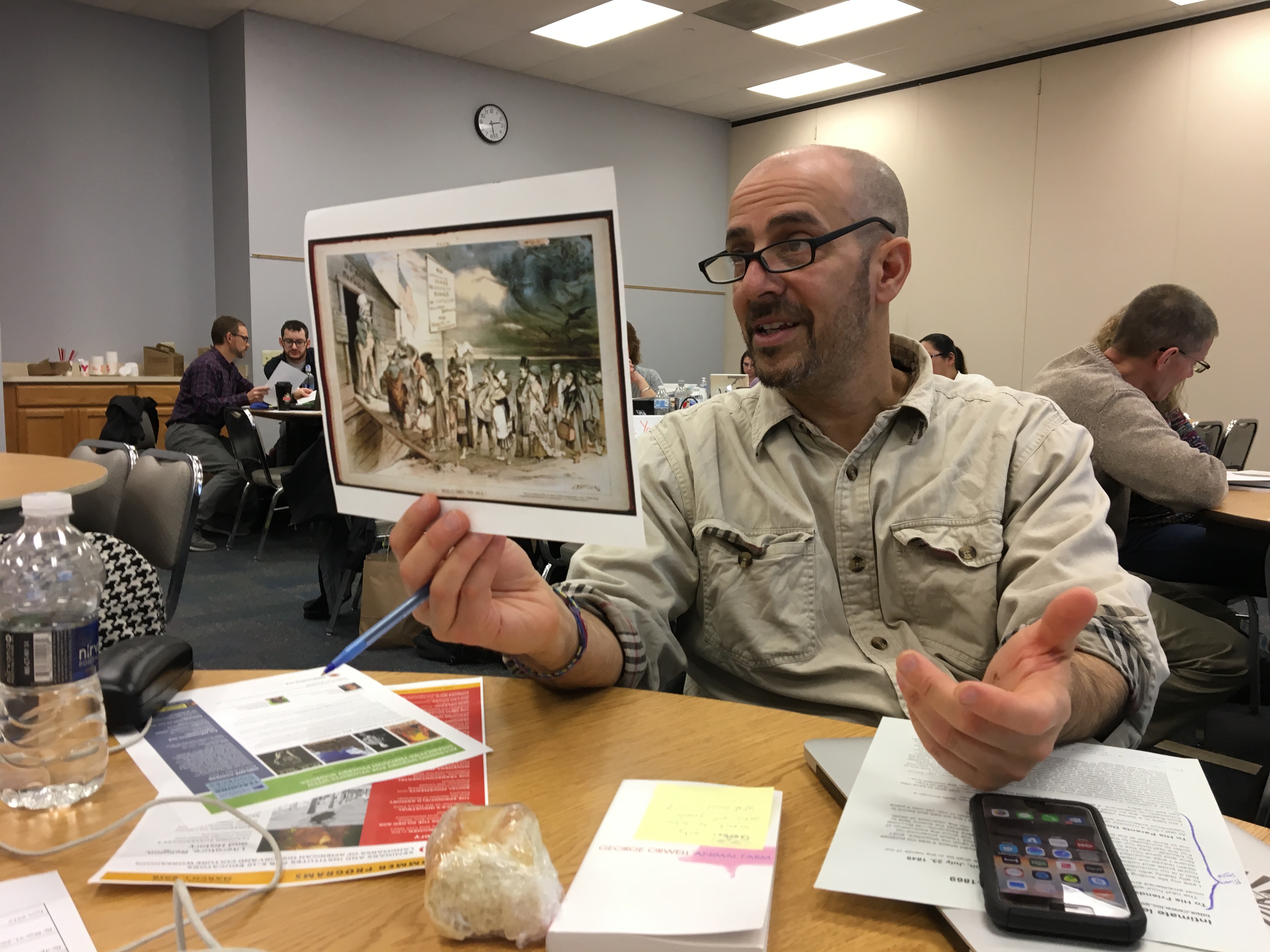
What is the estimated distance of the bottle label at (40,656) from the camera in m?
0.77

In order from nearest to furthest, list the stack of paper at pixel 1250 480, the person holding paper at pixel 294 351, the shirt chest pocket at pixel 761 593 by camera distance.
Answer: the shirt chest pocket at pixel 761 593 < the stack of paper at pixel 1250 480 < the person holding paper at pixel 294 351

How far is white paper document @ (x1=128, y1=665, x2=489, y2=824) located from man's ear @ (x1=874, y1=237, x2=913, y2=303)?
90 centimetres

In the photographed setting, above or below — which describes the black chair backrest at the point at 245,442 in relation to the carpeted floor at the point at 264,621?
above

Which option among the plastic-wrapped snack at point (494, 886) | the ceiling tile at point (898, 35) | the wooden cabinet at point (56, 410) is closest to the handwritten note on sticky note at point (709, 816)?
the plastic-wrapped snack at point (494, 886)

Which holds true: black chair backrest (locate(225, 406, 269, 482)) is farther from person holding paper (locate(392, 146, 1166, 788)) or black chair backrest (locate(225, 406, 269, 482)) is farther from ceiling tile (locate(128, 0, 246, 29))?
person holding paper (locate(392, 146, 1166, 788))

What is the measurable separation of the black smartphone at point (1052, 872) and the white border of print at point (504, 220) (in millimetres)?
341

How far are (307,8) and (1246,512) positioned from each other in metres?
6.19

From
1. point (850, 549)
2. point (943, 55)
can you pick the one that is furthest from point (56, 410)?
point (943, 55)

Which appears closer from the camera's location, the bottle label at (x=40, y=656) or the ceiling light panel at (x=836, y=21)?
the bottle label at (x=40, y=656)

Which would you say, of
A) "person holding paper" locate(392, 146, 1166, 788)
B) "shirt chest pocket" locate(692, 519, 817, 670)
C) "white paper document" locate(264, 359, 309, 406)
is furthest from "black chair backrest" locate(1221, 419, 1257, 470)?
"white paper document" locate(264, 359, 309, 406)

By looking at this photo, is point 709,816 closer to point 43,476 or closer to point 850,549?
point 850,549

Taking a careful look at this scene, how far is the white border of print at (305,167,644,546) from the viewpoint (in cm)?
67

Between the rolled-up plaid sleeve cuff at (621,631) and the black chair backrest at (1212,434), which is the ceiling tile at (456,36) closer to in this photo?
the black chair backrest at (1212,434)

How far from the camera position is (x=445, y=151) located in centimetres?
721
